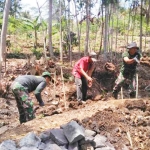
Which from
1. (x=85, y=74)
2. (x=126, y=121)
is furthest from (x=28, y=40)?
(x=126, y=121)

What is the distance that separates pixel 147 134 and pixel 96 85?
18.9 feet

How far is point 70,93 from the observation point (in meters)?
9.34

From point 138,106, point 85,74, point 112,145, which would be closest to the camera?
point 112,145

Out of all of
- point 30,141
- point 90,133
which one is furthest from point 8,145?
point 90,133

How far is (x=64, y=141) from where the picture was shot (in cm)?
411

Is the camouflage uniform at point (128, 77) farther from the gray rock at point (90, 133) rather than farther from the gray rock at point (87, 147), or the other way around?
the gray rock at point (87, 147)

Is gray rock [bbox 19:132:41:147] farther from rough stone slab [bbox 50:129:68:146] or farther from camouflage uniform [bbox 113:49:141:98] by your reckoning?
camouflage uniform [bbox 113:49:141:98]

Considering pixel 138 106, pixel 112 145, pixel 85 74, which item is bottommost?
pixel 112 145

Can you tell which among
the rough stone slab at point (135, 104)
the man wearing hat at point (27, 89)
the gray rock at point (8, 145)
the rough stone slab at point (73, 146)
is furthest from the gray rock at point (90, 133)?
the man wearing hat at point (27, 89)

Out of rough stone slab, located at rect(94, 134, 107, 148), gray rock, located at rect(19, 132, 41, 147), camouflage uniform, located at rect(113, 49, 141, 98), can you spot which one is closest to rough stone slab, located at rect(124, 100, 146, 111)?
rough stone slab, located at rect(94, 134, 107, 148)

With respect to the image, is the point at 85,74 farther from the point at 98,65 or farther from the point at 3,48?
the point at 3,48

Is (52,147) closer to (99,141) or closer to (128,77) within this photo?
(99,141)

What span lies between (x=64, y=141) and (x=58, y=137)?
106mm

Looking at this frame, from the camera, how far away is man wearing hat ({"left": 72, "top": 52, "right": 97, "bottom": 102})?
6.64 metres
